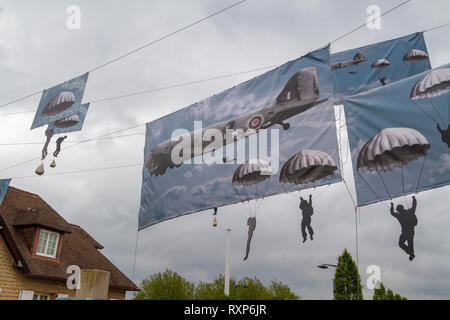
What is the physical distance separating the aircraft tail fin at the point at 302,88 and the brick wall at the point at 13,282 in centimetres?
1290

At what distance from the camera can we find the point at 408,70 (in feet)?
37.5

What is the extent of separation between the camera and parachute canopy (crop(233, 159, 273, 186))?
937 cm

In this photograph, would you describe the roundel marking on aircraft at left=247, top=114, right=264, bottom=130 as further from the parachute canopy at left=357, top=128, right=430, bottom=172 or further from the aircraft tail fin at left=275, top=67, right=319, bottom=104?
the parachute canopy at left=357, top=128, right=430, bottom=172

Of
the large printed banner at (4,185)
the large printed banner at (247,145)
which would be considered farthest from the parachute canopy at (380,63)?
the large printed banner at (4,185)

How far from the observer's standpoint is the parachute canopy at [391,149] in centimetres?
778

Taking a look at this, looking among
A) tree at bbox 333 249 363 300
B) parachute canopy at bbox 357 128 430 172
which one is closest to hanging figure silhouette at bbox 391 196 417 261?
parachute canopy at bbox 357 128 430 172

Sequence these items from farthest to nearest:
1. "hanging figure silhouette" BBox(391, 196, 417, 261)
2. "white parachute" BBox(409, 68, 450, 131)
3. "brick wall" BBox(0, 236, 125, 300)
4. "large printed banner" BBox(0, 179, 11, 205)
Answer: "brick wall" BBox(0, 236, 125, 300) < "large printed banner" BBox(0, 179, 11, 205) < "white parachute" BBox(409, 68, 450, 131) < "hanging figure silhouette" BBox(391, 196, 417, 261)

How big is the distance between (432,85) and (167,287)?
39.4 meters

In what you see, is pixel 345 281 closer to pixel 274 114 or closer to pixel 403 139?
pixel 274 114

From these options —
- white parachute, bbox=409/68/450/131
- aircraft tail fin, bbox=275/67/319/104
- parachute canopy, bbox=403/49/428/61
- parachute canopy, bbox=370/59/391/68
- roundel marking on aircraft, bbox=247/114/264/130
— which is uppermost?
parachute canopy, bbox=370/59/391/68
